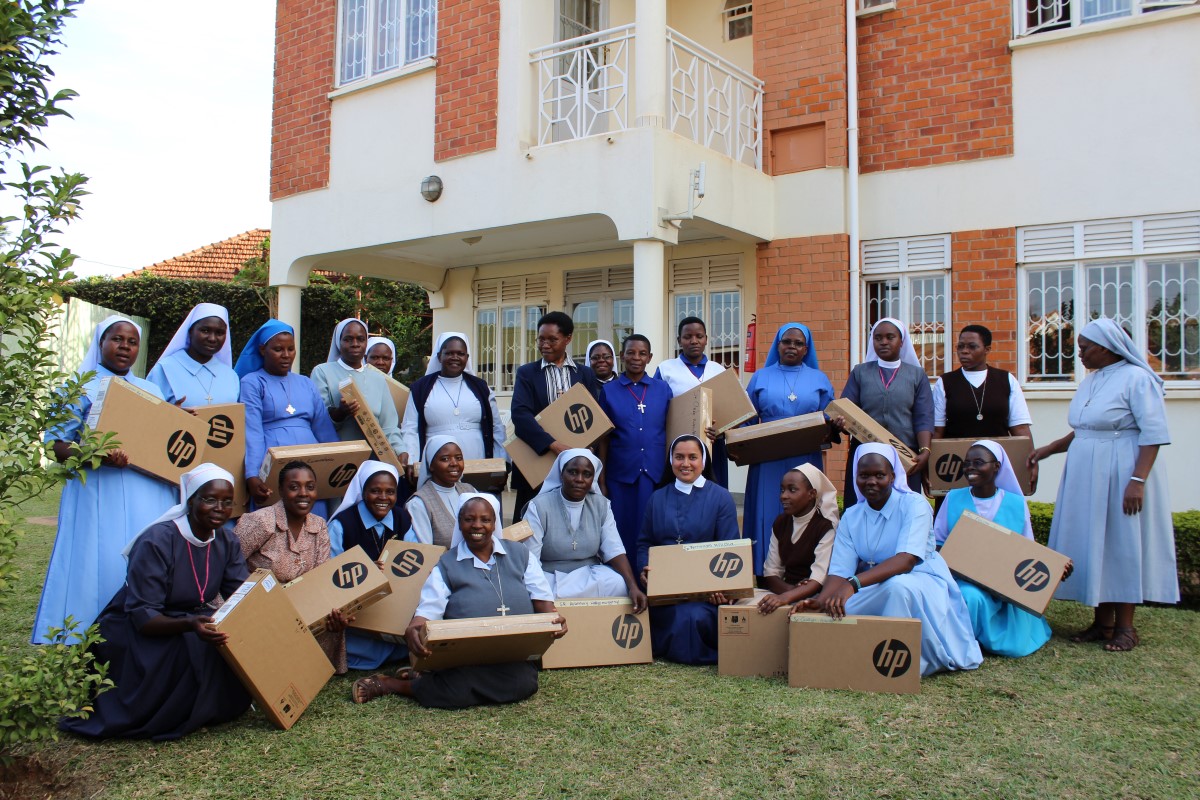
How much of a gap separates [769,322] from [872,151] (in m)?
2.07

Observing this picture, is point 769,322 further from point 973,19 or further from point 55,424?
point 55,424

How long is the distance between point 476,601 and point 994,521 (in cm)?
304

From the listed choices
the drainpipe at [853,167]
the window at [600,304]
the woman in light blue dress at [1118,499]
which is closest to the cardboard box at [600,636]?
the woman in light blue dress at [1118,499]

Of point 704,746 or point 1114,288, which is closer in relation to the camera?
point 704,746

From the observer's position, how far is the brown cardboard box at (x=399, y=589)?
16.5ft

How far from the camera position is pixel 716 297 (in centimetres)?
1108

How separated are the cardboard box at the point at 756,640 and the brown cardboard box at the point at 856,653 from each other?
0.25 meters

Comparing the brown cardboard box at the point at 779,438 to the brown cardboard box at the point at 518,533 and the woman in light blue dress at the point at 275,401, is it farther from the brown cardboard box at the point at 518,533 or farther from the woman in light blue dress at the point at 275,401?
the woman in light blue dress at the point at 275,401

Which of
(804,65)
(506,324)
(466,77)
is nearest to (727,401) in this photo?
(804,65)

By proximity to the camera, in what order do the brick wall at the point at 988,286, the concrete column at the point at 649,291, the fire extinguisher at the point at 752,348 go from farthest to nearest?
1. the fire extinguisher at the point at 752,348
2. the brick wall at the point at 988,286
3. the concrete column at the point at 649,291

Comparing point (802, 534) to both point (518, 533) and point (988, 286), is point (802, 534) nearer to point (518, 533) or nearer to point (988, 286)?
point (518, 533)

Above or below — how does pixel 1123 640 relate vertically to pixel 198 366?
below

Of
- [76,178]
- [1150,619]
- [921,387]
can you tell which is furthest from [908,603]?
[76,178]

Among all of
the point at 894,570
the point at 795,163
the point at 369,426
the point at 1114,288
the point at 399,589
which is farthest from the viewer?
the point at 795,163
